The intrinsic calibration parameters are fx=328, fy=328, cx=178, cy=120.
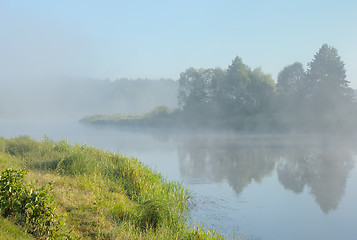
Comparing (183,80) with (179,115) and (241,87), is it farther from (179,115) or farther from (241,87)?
(241,87)

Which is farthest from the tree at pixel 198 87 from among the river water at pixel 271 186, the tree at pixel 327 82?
the river water at pixel 271 186

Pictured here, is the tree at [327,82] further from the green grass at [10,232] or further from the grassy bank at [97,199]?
the green grass at [10,232]

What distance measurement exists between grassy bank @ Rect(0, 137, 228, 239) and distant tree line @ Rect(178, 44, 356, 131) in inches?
1428

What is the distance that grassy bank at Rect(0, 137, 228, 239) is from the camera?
273 inches

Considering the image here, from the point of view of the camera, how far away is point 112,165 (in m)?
14.0

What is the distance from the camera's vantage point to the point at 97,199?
945 cm

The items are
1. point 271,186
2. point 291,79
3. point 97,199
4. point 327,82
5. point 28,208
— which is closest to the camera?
point 28,208

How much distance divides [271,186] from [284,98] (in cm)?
3442

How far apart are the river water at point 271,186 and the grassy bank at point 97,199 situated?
7.05 feet

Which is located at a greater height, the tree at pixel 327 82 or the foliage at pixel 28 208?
the tree at pixel 327 82

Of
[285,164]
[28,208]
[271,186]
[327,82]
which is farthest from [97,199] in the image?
[327,82]

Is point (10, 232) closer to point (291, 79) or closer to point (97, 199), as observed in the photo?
point (97, 199)

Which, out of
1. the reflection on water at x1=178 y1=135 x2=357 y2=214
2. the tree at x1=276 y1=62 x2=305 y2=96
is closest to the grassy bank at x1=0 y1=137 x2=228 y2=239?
the reflection on water at x1=178 y1=135 x2=357 y2=214

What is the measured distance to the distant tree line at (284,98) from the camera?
45.6 meters
